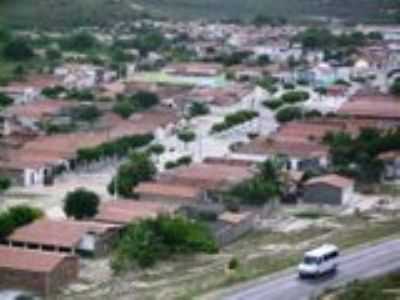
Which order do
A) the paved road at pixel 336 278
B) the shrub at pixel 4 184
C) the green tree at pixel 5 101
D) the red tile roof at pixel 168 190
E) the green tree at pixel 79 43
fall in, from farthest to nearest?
1. the green tree at pixel 79 43
2. the green tree at pixel 5 101
3. the shrub at pixel 4 184
4. the red tile roof at pixel 168 190
5. the paved road at pixel 336 278

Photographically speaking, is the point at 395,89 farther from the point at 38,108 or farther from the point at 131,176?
the point at 131,176

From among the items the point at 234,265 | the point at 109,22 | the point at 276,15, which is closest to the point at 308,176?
the point at 234,265

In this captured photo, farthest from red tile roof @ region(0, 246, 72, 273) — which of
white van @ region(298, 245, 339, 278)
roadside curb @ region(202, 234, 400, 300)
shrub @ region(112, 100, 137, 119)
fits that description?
shrub @ region(112, 100, 137, 119)

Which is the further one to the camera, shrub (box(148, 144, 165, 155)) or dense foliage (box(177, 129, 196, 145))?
dense foliage (box(177, 129, 196, 145))

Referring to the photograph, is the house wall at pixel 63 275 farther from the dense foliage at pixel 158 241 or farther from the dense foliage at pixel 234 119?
the dense foliage at pixel 234 119

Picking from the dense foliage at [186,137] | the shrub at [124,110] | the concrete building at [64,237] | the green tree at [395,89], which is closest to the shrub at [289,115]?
the dense foliage at [186,137]

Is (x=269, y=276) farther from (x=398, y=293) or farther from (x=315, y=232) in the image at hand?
(x=315, y=232)

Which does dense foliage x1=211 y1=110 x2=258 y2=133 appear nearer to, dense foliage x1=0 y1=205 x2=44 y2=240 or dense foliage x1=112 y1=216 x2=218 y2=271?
dense foliage x1=0 y1=205 x2=44 y2=240
